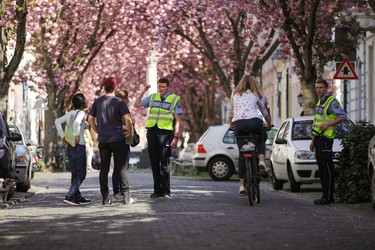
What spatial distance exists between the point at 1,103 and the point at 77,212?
14718 mm

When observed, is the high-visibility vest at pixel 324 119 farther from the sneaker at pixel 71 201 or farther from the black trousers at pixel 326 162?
the sneaker at pixel 71 201

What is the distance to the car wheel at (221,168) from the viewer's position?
1289 inches

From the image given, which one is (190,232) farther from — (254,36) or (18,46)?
(254,36)

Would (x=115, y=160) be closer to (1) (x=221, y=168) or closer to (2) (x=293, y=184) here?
(2) (x=293, y=184)

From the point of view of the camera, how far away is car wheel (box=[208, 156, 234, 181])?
32750 mm

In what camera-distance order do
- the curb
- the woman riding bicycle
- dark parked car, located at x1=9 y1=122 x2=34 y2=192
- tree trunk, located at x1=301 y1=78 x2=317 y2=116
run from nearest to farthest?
the woman riding bicycle
the curb
dark parked car, located at x1=9 y1=122 x2=34 y2=192
tree trunk, located at x1=301 y1=78 x2=317 y2=116

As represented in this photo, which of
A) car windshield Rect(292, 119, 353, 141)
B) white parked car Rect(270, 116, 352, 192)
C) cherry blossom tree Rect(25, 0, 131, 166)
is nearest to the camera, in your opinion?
white parked car Rect(270, 116, 352, 192)

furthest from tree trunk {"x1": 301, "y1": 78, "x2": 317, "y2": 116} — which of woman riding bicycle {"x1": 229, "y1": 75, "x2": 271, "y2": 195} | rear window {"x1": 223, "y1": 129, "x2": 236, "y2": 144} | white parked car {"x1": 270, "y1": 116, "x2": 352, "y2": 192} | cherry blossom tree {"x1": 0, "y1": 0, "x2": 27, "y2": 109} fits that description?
woman riding bicycle {"x1": 229, "y1": 75, "x2": 271, "y2": 195}

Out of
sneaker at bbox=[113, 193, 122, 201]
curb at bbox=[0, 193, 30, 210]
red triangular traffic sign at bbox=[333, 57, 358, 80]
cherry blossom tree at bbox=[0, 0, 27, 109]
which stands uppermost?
cherry blossom tree at bbox=[0, 0, 27, 109]

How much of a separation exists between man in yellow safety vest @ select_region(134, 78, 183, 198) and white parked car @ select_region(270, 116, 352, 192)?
3.43m

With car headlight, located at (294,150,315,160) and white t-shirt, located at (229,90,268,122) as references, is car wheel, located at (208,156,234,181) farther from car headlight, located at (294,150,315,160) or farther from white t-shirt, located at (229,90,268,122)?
white t-shirt, located at (229,90,268,122)

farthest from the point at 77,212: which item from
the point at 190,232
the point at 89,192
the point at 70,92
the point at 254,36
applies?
the point at 70,92

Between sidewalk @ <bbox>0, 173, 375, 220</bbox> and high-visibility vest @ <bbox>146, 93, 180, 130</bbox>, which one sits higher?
high-visibility vest @ <bbox>146, 93, 180, 130</bbox>

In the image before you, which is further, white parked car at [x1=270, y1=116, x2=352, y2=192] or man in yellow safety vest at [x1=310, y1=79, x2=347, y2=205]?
white parked car at [x1=270, y1=116, x2=352, y2=192]
